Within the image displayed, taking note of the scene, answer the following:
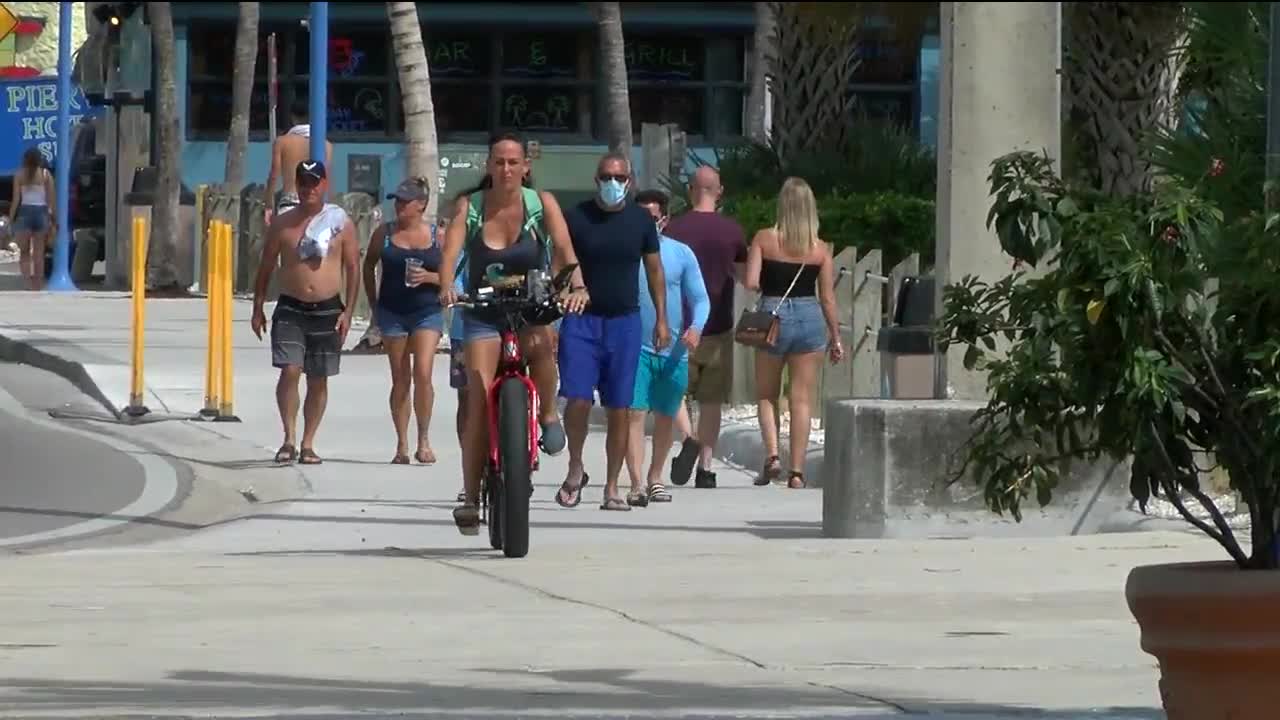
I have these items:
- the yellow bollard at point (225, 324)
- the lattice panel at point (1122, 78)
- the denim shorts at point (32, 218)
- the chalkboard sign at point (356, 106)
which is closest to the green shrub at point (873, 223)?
the yellow bollard at point (225, 324)

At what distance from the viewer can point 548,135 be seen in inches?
777

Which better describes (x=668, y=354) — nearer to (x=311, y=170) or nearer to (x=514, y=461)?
(x=311, y=170)

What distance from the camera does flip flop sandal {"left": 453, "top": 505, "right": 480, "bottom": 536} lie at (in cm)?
1207

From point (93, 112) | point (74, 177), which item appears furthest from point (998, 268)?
point (93, 112)

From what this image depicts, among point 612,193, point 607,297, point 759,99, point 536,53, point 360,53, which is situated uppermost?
point 360,53

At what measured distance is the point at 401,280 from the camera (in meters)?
16.7

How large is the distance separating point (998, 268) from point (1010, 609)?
8.29 ft

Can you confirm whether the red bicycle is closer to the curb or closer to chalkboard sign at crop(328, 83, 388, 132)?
the curb

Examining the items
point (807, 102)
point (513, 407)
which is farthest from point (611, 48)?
point (807, 102)

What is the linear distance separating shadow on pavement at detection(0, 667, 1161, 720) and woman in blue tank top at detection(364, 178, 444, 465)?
8.29 metres

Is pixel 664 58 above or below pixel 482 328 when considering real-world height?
above

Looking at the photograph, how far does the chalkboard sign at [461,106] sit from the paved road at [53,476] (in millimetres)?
2832

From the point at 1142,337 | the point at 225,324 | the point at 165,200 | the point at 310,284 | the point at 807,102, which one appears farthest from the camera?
the point at 165,200

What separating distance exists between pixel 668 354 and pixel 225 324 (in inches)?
173
